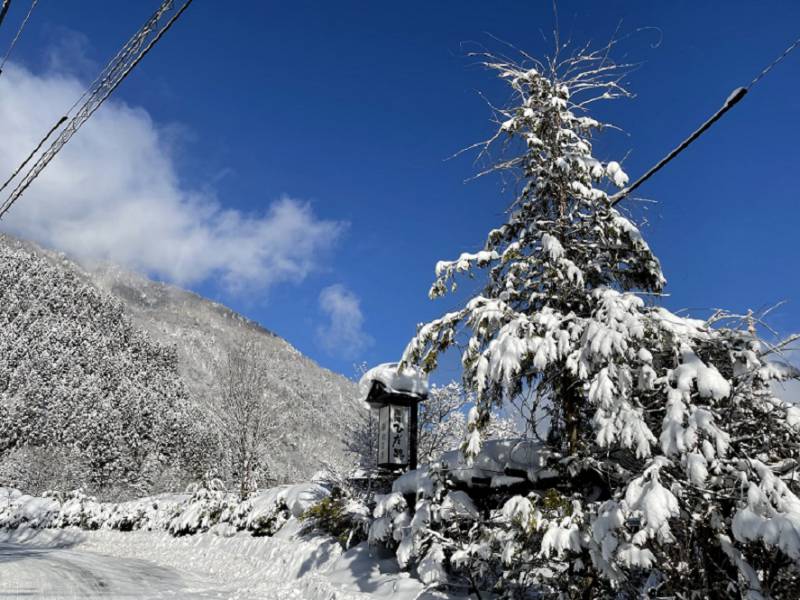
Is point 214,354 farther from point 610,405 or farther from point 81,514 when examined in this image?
point 610,405

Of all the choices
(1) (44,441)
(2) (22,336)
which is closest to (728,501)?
(1) (44,441)

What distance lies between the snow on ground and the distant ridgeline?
25.2m

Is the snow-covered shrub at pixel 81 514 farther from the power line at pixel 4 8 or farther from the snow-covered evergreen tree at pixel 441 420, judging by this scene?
the power line at pixel 4 8

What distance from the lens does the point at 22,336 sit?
61.8 m

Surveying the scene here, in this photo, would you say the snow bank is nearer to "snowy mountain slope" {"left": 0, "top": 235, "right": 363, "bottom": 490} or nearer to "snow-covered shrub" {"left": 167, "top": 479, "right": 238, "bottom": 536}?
"snow-covered shrub" {"left": 167, "top": 479, "right": 238, "bottom": 536}

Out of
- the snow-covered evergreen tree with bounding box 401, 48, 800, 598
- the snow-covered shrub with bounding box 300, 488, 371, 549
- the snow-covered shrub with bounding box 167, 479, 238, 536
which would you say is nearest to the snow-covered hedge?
the snow-covered shrub with bounding box 167, 479, 238, 536

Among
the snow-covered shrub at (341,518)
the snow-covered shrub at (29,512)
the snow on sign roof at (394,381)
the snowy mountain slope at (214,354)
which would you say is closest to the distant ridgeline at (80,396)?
the snowy mountain slope at (214,354)

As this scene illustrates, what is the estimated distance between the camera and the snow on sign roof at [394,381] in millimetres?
8609

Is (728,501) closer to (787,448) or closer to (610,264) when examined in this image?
(787,448)

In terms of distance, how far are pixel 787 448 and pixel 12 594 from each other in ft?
30.2

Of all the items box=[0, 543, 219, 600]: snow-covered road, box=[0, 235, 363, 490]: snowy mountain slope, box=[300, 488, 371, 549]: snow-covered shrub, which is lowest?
box=[0, 543, 219, 600]: snow-covered road

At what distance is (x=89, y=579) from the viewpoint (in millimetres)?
8625

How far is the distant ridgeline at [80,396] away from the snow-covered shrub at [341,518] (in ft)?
96.9

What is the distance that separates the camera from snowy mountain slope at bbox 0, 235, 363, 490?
267 feet
